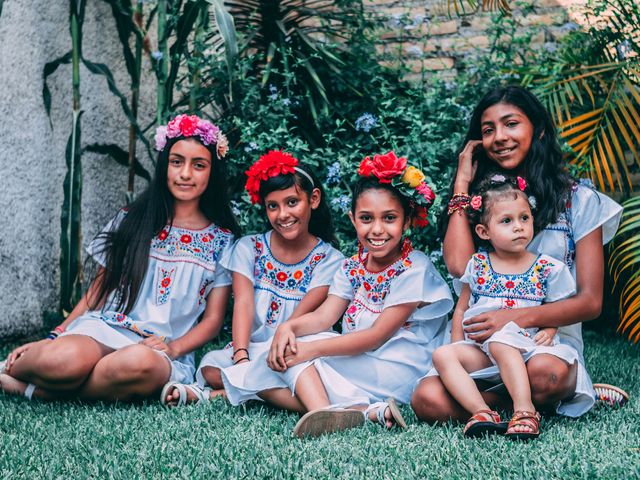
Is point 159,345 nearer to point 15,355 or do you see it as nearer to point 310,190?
point 15,355

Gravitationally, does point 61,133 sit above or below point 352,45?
below

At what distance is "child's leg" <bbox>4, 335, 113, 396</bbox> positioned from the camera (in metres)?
2.70

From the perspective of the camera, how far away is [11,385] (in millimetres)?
2857

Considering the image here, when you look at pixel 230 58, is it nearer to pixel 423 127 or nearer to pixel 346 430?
pixel 423 127

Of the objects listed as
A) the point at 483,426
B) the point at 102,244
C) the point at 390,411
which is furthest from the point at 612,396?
the point at 102,244

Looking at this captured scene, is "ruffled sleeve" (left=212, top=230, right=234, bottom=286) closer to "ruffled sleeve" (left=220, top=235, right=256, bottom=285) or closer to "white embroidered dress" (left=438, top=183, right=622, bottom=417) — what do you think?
"ruffled sleeve" (left=220, top=235, right=256, bottom=285)

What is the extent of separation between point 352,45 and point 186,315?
2141 millimetres

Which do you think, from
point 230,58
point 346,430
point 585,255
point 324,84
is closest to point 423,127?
point 324,84

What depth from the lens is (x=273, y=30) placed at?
4457 mm

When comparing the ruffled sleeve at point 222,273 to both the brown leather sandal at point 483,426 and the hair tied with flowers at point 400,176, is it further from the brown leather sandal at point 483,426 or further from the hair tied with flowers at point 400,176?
the brown leather sandal at point 483,426

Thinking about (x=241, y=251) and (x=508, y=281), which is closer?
(x=508, y=281)

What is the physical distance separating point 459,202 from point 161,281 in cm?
128

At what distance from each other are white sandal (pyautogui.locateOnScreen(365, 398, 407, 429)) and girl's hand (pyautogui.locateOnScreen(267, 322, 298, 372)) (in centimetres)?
34

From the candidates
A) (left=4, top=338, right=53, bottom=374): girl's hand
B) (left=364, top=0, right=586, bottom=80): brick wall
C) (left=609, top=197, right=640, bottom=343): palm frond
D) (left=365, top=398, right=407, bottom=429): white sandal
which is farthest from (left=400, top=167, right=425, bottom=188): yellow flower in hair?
(left=364, top=0, right=586, bottom=80): brick wall
